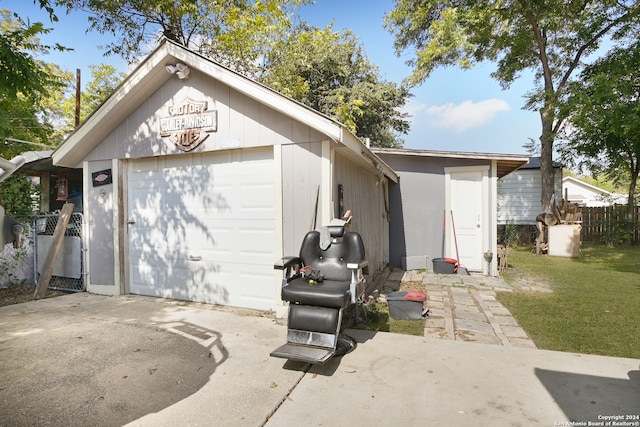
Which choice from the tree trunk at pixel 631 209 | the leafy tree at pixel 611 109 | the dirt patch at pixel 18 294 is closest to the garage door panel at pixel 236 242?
the dirt patch at pixel 18 294

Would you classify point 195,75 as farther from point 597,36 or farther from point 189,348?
point 597,36

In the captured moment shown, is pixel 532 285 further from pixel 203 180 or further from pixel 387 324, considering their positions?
pixel 203 180

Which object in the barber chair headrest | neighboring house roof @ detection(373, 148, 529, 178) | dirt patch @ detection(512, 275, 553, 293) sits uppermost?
neighboring house roof @ detection(373, 148, 529, 178)

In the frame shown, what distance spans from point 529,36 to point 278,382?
44.5 feet

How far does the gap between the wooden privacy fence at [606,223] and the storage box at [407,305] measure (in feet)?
39.0

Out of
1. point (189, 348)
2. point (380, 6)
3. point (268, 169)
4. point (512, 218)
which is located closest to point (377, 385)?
point (189, 348)

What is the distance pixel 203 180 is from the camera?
4910mm

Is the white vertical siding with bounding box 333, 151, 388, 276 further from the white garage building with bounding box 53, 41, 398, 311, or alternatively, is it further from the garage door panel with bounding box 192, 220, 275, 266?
the garage door panel with bounding box 192, 220, 275, 266

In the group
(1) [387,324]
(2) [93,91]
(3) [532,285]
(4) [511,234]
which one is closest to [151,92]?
(1) [387,324]

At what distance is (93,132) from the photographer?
523cm

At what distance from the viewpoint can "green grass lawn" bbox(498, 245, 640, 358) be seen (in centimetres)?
343

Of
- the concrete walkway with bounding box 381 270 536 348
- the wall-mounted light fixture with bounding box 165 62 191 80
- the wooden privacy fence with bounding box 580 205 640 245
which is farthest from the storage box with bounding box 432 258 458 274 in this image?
the wooden privacy fence with bounding box 580 205 640 245

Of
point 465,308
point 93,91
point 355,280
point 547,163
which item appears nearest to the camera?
point 355,280

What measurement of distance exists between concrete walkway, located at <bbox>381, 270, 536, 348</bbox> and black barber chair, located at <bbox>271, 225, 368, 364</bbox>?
1.21 m
